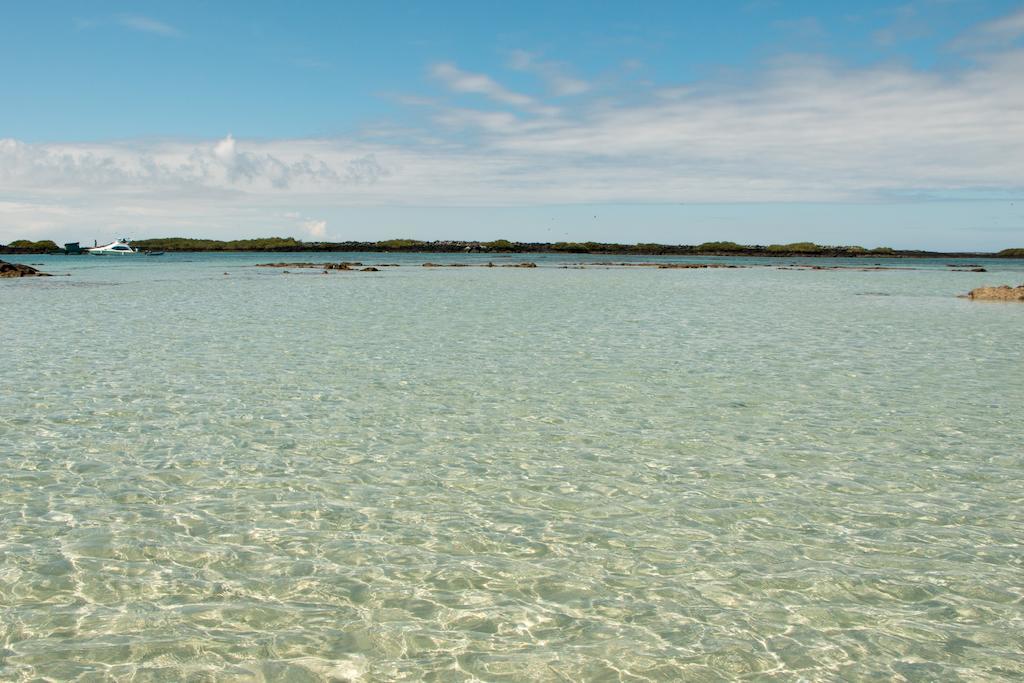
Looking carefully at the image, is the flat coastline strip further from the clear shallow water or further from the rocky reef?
the clear shallow water

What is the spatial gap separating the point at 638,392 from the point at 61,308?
3524 cm

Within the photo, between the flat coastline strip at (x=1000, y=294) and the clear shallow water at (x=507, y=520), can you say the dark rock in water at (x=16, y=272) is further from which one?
the flat coastline strip at (x=1000, y=294)

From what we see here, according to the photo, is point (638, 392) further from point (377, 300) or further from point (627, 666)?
point (377, 300)

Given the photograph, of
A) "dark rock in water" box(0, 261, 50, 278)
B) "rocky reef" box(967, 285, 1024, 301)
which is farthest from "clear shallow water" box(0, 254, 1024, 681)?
"dark rock in water" box(0, 261, 50, 278)

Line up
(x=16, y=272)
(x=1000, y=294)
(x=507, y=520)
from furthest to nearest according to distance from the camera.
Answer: (x=16, y=272)
(x=1000, y=294)
(x=507, y=520)

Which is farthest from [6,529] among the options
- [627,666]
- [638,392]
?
[638,392]

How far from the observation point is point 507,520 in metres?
10.1

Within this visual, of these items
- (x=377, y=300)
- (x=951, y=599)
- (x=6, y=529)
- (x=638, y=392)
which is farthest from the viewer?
(x=377, y=300)

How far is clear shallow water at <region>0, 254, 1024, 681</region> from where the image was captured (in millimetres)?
6984

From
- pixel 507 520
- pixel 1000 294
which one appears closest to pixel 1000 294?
pixel 1000 294

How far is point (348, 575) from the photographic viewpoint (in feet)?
27.6

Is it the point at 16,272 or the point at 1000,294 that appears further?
the point at 16,272

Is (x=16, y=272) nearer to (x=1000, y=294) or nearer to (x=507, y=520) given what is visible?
(x=507, y=520)

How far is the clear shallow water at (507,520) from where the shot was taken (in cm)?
698
